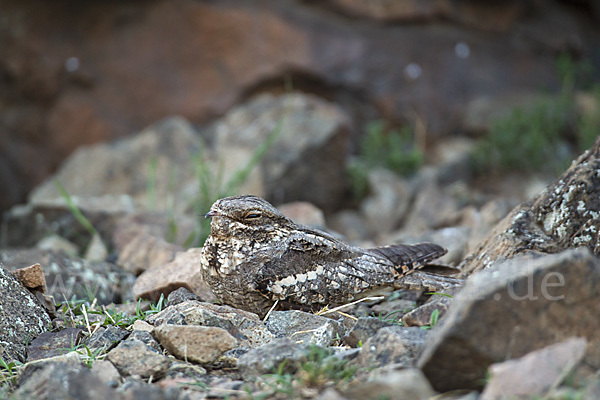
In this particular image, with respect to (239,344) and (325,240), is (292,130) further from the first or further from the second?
(239,344)

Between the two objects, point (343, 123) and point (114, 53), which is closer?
point (343, 123)

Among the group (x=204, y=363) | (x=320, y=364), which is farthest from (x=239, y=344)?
(x=320, y=364)

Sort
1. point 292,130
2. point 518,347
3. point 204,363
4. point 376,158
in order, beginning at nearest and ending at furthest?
point 518,347 < point 204,363 < point 292,130 < point 376,158

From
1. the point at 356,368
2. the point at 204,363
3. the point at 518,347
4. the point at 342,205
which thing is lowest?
the point at 342,205

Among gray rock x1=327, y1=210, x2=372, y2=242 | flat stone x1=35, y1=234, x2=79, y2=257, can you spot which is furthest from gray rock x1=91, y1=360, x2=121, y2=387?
gray rock x1=327, y1=210, x2=372, y2=242

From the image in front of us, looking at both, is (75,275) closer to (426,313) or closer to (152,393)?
(152,393)

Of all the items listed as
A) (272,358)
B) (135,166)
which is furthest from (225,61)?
(272,358)

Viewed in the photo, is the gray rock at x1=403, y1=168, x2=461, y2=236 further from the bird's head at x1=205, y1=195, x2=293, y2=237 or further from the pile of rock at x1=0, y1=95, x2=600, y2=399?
the bird's head at x1=205, y1=195, x2=293, y2=237
